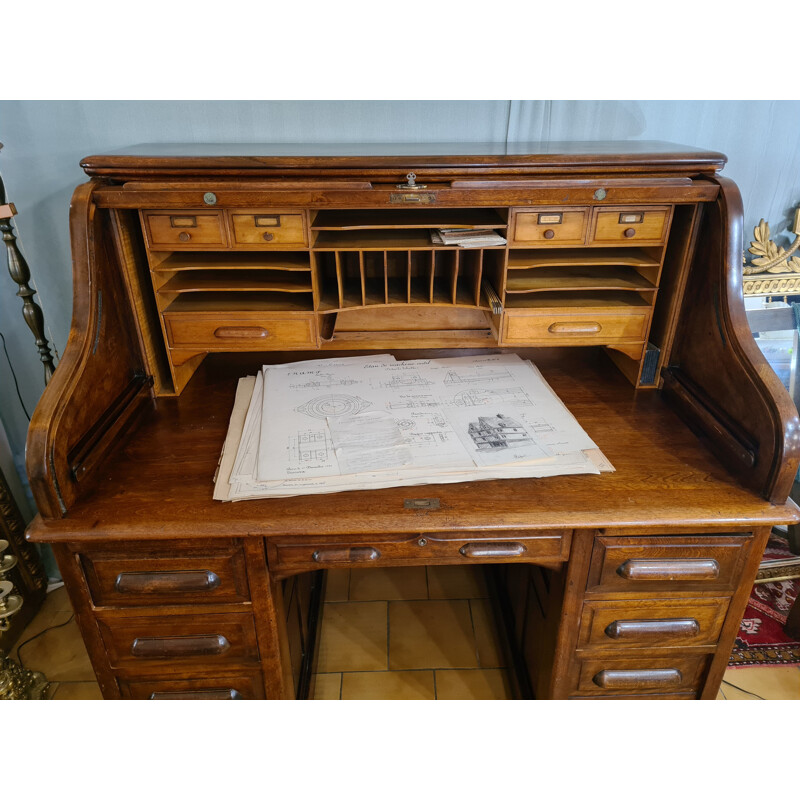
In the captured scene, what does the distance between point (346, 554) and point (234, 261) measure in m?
0.83

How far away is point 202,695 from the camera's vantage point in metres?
1.41

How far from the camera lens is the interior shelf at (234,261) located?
148cm

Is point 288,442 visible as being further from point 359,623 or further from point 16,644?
point 16,644

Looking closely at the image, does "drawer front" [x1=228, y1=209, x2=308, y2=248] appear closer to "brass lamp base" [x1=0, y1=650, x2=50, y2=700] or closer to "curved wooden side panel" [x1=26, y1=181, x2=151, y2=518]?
"curved wooden side panel" [x1=26, y1=181, x2=151, y2=518]

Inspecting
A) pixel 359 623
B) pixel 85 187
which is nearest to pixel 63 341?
pixel 85 187

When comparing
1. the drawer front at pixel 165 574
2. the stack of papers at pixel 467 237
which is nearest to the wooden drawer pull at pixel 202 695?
the drawer front at pixel 165 574

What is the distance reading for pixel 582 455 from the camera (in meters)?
1.32

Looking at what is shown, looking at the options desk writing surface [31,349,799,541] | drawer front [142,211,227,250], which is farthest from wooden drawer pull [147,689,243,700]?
drawer front [142,211,227,250]

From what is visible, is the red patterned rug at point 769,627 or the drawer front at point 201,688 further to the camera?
the red patterned rug at point 769,627

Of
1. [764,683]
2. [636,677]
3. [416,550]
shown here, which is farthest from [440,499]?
[764,683]

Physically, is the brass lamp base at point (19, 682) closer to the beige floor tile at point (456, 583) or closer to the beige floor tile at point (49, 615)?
the beige floor tile at point (49, 615)

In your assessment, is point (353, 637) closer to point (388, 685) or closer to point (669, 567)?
point (388, 685)

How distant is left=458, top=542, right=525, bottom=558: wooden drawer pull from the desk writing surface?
10 centimetres

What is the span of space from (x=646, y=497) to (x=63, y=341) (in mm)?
1960
